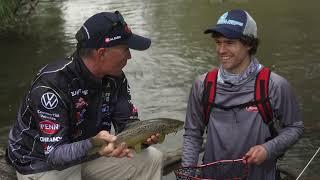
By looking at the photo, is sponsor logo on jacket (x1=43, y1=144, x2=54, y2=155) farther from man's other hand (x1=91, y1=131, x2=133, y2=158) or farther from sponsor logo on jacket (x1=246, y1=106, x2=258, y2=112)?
sponsor logo on jacket (x1=246, y1=106, x2=258, y2=112)

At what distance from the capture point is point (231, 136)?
461 centimetres

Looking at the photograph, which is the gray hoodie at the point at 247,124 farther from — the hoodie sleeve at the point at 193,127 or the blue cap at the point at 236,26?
the blue cap at the point at 236,26

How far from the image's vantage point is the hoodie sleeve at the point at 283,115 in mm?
4410

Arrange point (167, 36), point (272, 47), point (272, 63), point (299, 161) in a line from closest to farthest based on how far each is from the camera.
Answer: point (299, 161) → point (272, 63) → point (272, 47) → point (167, 36)

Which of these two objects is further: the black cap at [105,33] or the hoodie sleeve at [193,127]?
the hoodie sleeve at [193,127]

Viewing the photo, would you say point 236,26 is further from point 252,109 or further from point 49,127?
point 49,127

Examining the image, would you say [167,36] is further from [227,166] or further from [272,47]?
[227,166]

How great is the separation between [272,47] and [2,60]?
8.37 meters

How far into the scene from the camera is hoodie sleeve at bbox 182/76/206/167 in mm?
4750

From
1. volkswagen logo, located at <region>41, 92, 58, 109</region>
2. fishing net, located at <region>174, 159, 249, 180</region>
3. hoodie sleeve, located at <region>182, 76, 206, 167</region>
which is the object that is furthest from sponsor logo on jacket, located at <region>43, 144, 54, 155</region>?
hoodie sleeve, located at <region>182, 76, 206, 167</region>

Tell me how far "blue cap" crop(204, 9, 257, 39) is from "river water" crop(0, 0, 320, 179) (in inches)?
130

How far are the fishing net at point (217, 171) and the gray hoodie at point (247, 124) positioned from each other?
0.15 m

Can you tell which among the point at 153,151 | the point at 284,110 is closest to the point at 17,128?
the point at 153,151

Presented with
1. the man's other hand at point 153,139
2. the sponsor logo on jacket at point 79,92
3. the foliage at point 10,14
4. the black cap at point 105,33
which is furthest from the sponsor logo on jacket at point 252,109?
the foliage at point 10,14
